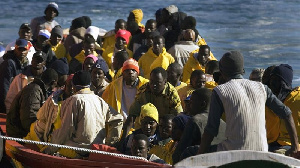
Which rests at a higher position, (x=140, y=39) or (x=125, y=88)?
(x=125, y=88)

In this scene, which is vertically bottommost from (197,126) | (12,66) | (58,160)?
(58,160)

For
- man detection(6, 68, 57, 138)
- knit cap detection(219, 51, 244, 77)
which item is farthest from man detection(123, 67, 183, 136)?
knit cap detection(219, 51, 244, 77)

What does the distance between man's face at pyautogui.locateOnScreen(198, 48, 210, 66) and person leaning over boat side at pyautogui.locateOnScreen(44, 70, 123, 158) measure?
293 cm

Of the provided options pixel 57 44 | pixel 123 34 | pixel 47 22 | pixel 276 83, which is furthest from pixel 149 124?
pixel 47 22

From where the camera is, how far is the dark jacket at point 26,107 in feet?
28.3

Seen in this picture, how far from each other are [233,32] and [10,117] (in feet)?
51.0

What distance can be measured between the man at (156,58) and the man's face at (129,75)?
142 centimetres

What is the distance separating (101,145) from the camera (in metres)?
7.55

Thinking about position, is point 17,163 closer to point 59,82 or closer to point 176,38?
point 59,82

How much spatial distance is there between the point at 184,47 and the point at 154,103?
278cm

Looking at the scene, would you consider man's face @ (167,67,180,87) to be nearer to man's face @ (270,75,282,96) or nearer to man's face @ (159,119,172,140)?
man's face @ (159,119,172,140)

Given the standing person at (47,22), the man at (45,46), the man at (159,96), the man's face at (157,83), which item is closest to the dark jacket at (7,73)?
the man at (45,46)

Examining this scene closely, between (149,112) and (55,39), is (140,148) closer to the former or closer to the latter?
(149,112)

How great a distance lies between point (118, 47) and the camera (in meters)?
12.0
